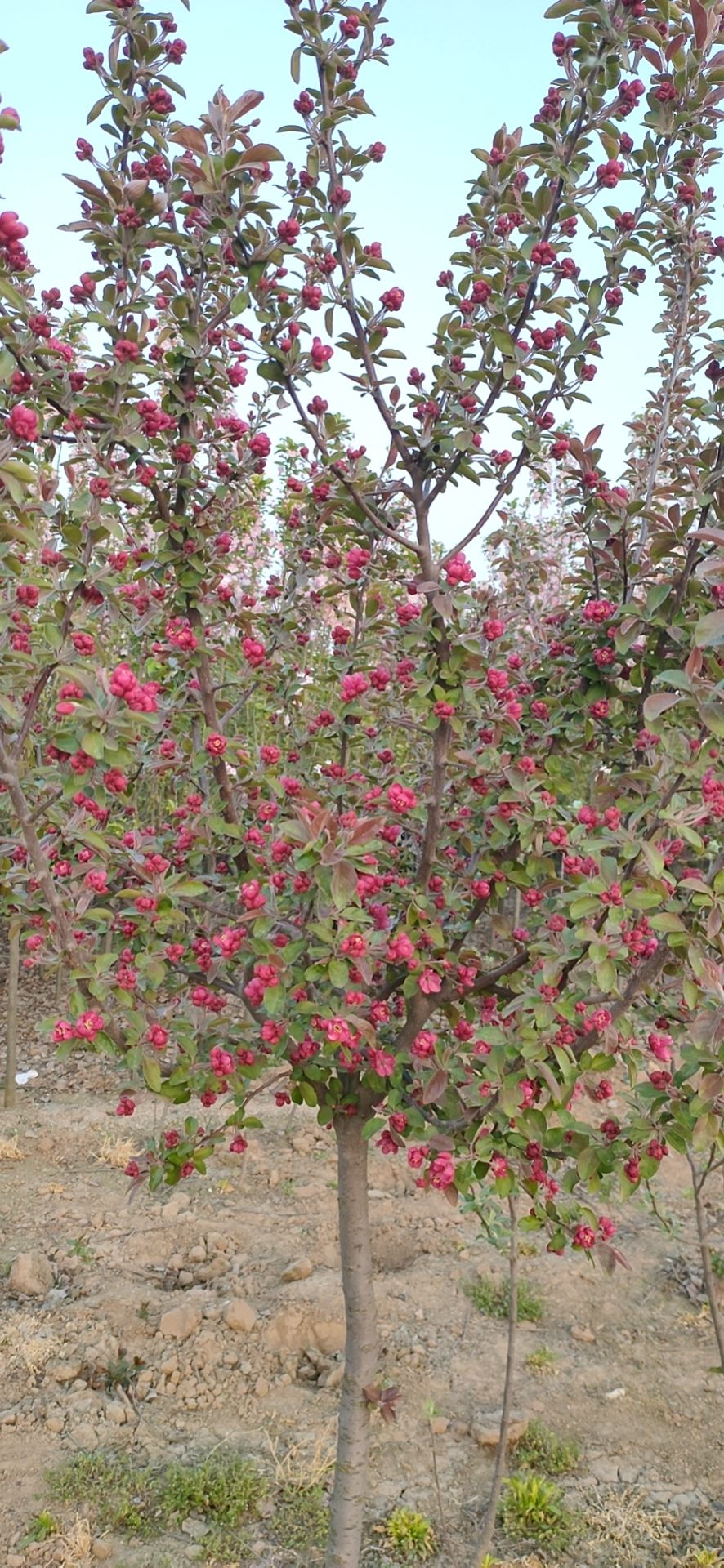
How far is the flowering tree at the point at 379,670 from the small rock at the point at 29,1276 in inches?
73.7

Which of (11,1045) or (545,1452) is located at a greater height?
(11,1045)

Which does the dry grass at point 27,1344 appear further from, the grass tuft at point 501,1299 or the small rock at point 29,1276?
the grass tuft at point 501,1299

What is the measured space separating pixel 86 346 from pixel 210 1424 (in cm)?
397

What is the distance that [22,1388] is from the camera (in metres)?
3.51

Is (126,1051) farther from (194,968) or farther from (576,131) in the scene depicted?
(576,131)

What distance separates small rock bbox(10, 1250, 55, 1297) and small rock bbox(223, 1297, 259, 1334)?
79cm

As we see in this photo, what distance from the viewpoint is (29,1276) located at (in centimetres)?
408

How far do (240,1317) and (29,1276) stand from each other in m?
0.89

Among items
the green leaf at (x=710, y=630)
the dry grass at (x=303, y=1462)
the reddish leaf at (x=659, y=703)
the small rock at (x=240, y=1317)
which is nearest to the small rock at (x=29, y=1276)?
the small rock at (x=240, y=1317)

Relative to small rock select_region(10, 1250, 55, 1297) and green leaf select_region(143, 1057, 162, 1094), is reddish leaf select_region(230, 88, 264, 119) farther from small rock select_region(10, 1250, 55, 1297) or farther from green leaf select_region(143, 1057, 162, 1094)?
small rock select_region(10, 1250, 55, 1297)

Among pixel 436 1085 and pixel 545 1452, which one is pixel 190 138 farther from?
pixel 545 1452

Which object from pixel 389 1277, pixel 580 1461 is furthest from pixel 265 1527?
pixel 389 1277

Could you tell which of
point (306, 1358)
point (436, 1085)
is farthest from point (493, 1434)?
point (436, 1085)

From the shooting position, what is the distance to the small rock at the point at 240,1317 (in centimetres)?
380
